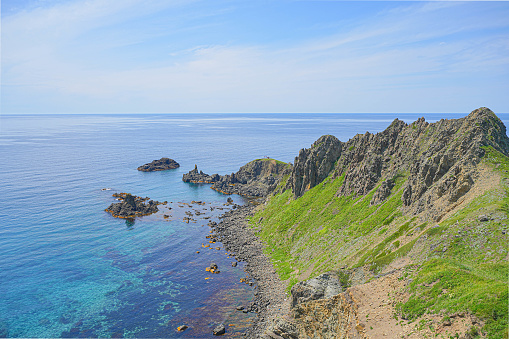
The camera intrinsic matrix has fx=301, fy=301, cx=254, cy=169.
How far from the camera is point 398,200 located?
61.2 m

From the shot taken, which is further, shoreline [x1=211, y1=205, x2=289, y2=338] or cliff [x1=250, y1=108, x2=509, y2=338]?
shoreline [x1=211, y1=205, x2=289, y2=338]

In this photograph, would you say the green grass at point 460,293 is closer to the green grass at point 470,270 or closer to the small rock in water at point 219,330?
the green grass at point 470,270

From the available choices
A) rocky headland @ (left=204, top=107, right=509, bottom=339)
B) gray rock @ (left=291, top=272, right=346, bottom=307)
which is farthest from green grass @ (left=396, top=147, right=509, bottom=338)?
gray rock @ (left=291, top=272, right=346, bottom=307)

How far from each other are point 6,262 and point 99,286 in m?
31.3

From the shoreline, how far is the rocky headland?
0.31 meters

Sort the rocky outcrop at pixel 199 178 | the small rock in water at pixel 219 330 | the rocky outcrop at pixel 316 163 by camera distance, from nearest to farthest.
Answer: the small rock in water at pixel 219 330 → the rocky outcrop at pixel 316 163 → the rocky outcrop at pixel 199 178

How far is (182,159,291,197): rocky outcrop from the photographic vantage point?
167 metres

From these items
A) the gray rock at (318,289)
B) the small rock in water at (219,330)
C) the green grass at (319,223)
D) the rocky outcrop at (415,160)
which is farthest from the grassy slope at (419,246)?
the small rock in water at (219,330)

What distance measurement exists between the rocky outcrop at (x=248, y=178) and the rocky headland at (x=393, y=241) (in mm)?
62663

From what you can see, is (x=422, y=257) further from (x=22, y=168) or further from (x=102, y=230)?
(x=22, y=168)

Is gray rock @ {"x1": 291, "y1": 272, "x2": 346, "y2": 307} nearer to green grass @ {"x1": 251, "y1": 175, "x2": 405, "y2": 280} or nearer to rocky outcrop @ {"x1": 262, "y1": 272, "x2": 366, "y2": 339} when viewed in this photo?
rocky outcrop @ {"x1": 262, "y1": 272, "x2": 366, "y2": 339}

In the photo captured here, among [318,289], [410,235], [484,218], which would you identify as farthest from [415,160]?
[318,289]

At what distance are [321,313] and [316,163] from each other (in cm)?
7069

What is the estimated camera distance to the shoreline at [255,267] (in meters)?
56.5
